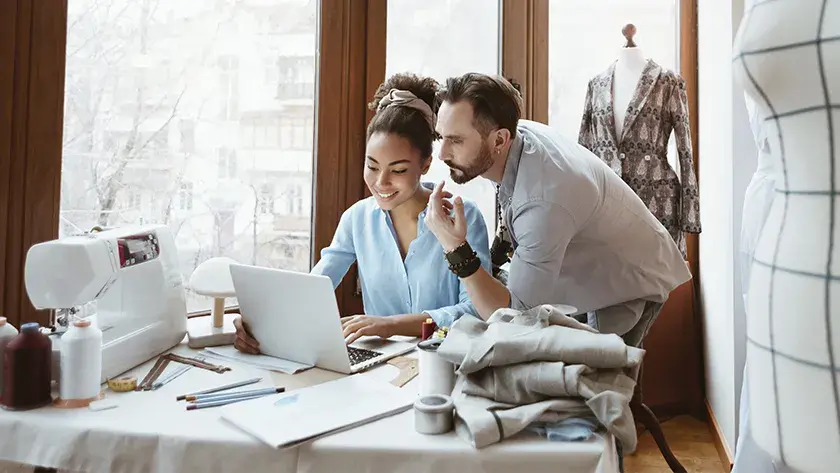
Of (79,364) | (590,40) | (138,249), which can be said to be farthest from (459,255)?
(590,40)

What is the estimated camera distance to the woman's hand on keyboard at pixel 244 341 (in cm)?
139

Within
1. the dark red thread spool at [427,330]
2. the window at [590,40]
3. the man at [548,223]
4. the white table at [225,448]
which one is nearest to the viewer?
the white table at [225,448]

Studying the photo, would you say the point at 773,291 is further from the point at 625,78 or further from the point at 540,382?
the point at 625,78

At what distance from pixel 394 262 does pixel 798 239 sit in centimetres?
128

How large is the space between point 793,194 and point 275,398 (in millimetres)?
827

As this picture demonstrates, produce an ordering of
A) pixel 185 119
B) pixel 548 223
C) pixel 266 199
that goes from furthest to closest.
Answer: pixel 266 199 < pixel 185 119 < pixel 548 223

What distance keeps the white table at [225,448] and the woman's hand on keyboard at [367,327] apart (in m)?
0.50

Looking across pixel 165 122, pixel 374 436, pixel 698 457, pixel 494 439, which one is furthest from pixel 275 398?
pixel 698 457

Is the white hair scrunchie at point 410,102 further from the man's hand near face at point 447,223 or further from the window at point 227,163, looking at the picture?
the window at point 227,163

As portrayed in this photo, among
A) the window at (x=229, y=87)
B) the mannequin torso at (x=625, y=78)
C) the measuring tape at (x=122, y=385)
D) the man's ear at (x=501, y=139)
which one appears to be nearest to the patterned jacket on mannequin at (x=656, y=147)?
the mannequin torso at (x=625, y=78)

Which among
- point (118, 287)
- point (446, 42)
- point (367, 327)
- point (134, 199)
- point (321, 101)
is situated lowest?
point (367, 327)

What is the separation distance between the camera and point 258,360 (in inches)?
52.8

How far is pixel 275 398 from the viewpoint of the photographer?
3.51 feet

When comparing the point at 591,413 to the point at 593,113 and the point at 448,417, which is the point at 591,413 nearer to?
the point at 448,417
